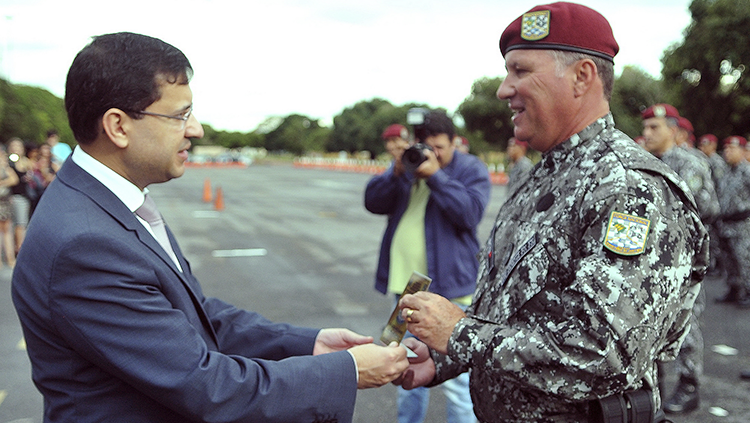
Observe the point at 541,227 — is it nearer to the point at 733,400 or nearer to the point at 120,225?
the point at 120,225

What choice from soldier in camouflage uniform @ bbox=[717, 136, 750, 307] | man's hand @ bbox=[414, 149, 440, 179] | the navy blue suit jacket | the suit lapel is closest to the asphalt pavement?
soldier in camouflage uniform @ bbox=[717, 136, 750, 307]

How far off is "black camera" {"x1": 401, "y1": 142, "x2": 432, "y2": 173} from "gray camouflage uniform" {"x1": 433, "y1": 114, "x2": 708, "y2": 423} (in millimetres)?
1585

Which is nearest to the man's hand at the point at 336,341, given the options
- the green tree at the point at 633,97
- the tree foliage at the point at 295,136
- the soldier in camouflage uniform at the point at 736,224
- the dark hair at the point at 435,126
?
the dark hair at the point at 435,126

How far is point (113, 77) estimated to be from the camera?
5.23 ft

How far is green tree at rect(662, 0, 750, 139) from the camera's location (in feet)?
63.4

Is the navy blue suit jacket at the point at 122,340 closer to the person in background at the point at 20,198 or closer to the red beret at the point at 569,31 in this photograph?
the red beret at the point at 569,31

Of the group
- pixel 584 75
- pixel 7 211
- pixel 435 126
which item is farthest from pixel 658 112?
pixel 7 211

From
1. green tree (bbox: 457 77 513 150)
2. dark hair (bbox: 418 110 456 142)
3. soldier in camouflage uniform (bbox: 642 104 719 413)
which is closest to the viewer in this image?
dark hair (bbox: 418 110 456 142)

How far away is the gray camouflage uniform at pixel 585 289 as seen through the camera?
1537 mm

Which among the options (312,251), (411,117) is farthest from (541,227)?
(312,251)

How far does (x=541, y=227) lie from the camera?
1.78 metres

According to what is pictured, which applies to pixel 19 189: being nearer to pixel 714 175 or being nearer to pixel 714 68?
pixel 714 175

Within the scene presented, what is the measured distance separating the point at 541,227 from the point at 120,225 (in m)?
1.27

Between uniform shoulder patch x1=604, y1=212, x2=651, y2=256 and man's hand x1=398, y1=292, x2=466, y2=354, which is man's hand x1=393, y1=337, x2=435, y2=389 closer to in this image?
man's hand x1=398, y1=292, x2=466, y2=354
